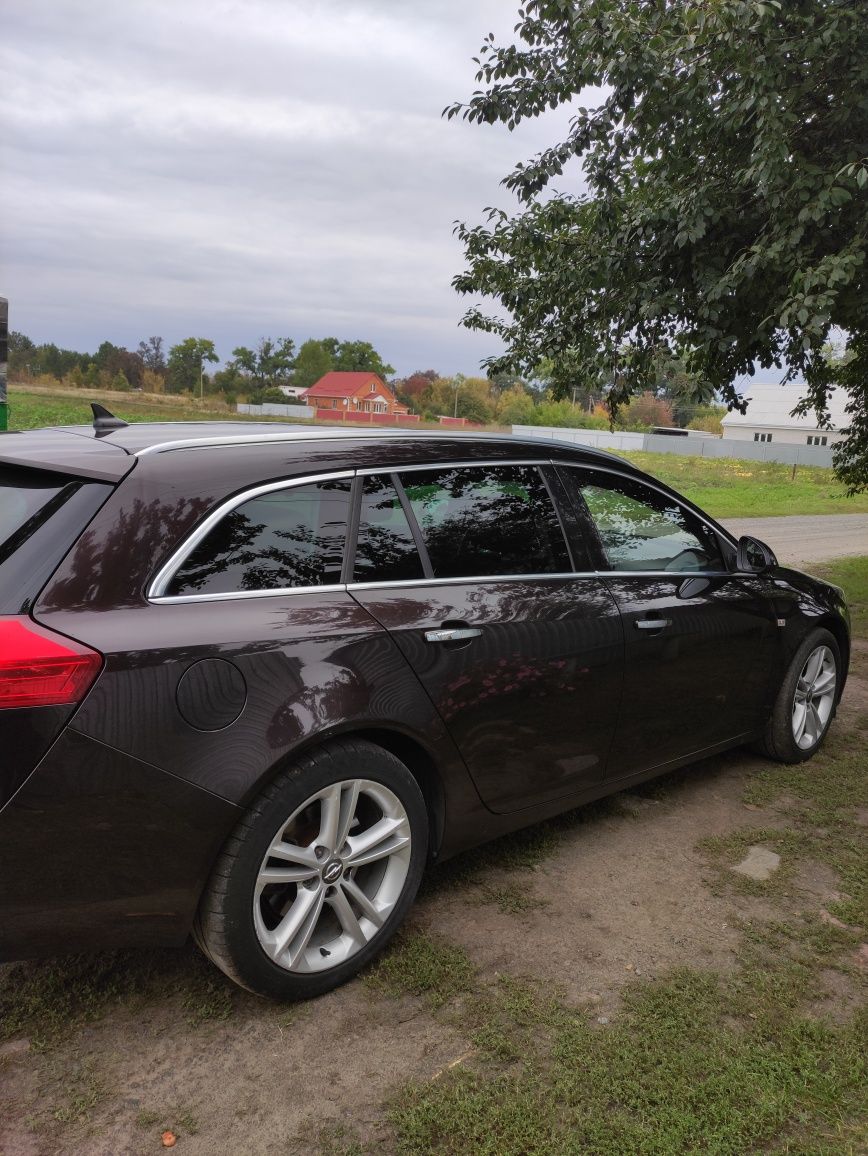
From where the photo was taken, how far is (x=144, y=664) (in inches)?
87.4

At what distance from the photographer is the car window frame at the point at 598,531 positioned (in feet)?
11.6

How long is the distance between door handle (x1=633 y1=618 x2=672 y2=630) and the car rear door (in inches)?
4.8

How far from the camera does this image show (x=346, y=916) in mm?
2684

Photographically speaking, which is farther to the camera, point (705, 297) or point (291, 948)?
point (705, 297)

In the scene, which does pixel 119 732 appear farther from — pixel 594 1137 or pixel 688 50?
pixel 688 50

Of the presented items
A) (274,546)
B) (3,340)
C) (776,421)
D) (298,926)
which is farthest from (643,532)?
(776,421)

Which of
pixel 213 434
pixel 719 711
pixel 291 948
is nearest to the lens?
pixel 291 948

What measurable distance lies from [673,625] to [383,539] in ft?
4.60

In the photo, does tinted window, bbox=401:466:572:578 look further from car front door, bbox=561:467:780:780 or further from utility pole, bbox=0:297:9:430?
utility pole, bbox=0:297:9:430

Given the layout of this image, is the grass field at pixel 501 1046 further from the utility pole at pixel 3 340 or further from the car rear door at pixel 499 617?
the utility pole at pixel 3 340

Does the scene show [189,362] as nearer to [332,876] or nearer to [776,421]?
[776,421]

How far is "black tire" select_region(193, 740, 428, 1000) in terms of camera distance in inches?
95.0

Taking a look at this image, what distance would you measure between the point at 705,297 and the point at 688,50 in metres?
1.63

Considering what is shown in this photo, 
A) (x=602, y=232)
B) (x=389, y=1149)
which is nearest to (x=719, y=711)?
(x=389, y=1149)
